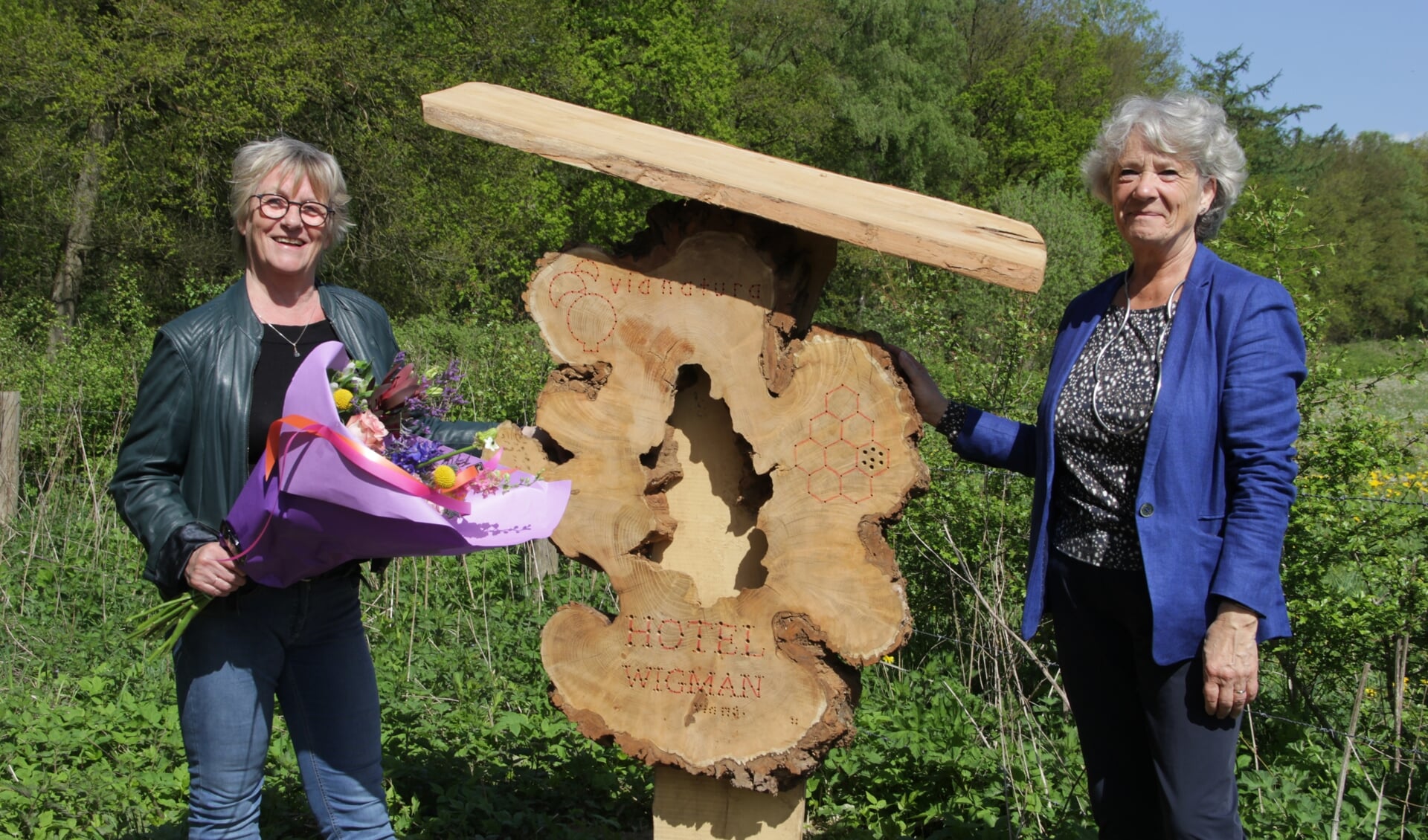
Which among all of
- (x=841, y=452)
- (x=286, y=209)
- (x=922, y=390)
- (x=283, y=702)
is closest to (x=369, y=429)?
(x=286, y=209)

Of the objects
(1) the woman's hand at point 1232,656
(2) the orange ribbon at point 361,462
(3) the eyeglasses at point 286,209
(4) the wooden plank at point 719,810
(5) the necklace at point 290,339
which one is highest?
(3) the eyeglasses at point 286,209

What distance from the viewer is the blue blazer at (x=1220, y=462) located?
2.14 meters

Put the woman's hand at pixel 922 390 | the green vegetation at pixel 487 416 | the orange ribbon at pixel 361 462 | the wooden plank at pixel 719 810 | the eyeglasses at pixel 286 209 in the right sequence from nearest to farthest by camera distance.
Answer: the orange ribbon at pixel 361 462
the eyeglasses at pixel 286 209
the woman's hand at pixel 922 390
the wooden plank at pixel 719 810
the green vegetation at pixel 487 416

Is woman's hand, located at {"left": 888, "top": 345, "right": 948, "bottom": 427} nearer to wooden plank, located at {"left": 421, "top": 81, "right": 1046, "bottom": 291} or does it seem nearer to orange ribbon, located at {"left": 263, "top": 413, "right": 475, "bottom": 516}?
wooden plank, located at {"left": 421, "top": 81, "right": 1046, "bottom": 291}

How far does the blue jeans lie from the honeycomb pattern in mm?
1082

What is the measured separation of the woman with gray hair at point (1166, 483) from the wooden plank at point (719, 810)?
719mm

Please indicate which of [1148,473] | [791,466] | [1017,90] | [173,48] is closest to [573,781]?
[791,466]

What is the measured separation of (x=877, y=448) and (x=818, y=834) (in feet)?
5.28

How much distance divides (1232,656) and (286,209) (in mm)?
2090

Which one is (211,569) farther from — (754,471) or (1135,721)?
(1135,721)

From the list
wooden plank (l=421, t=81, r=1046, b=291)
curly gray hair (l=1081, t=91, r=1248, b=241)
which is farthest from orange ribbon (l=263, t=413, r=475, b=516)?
curly gray hair (l=1081, t=91, r=1248, b=241)

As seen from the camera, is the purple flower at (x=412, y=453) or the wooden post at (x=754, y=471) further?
the wooden post at (x=754, y=471)

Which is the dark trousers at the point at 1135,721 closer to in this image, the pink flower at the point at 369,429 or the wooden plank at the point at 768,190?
the wooden plank at the point at 768,190

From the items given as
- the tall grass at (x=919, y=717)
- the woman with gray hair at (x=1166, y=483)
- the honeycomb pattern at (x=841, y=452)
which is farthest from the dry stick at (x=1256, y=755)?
the honeycomb pattern at (x=841, y=452)
